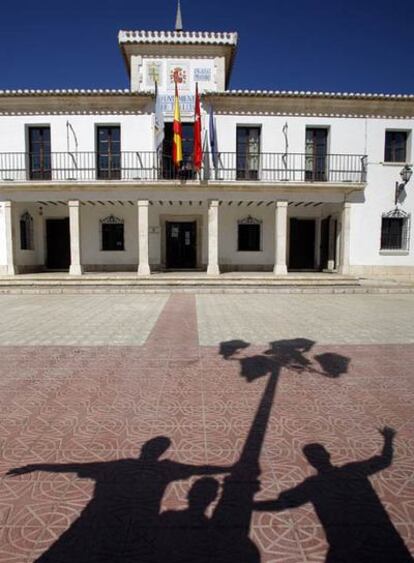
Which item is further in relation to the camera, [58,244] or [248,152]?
[58,244]

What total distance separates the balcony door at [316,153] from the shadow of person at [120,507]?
49.6ft

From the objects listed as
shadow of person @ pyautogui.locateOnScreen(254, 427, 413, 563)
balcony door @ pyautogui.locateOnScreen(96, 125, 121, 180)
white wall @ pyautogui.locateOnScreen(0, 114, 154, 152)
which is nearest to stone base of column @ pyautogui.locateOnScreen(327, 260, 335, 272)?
white wall @ pyautogui.locateOnScreen(0, 114, 154, 152)

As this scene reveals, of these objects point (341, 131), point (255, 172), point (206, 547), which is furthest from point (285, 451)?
point (341, 131)

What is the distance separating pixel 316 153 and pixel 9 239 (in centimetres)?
1374

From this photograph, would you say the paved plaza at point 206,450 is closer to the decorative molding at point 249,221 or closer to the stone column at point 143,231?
the stone column at point 143,231

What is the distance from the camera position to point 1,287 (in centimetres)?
1285

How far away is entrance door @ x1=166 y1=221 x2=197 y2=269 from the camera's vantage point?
17.4m

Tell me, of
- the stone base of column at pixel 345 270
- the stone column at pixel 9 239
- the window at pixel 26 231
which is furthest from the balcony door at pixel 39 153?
the stone base of column at pixel 345 270

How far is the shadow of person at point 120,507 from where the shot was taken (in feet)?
5.75

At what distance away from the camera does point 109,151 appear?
15539mm

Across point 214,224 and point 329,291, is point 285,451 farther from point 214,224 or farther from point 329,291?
point 214,224

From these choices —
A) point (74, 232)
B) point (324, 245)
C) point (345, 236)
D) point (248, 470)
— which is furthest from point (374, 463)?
point (324, 245)

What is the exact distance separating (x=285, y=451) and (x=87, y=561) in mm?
1503

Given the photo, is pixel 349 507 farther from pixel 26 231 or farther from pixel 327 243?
pixel 26 231
